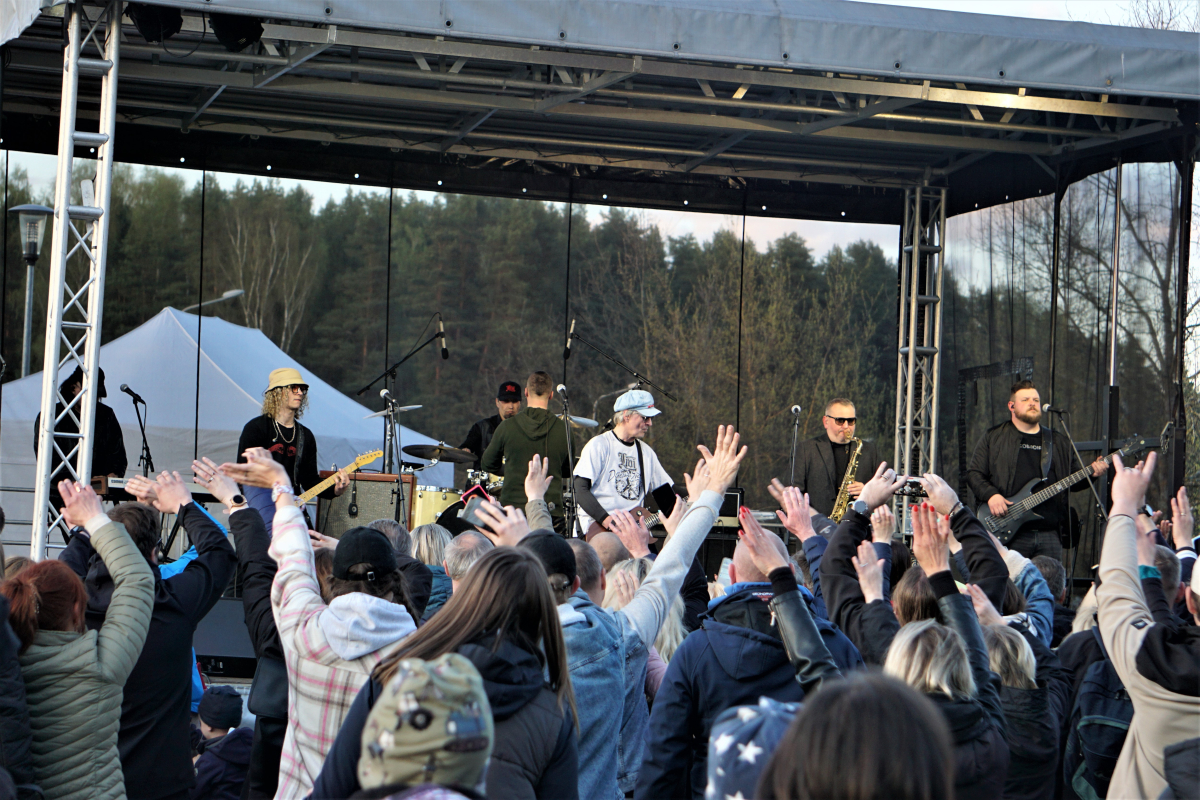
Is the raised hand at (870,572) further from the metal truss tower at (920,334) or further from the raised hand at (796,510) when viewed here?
the metal truss tower at (920,334)

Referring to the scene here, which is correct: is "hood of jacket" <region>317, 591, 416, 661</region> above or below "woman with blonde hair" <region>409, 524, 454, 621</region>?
above

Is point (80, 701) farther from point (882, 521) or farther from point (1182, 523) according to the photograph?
point (1182, 523)

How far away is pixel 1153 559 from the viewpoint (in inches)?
130

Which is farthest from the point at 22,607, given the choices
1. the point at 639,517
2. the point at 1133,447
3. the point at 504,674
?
the point at 1133,447

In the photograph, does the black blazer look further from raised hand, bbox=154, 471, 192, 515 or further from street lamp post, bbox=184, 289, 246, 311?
street lamp post, bbox=184, 289, 246, 311

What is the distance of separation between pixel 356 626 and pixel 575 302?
10.5 meters

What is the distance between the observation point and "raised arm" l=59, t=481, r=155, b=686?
3.11m

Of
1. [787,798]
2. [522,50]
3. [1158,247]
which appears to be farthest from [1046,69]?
[787,798]

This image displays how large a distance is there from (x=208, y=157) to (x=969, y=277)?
770 centimetres

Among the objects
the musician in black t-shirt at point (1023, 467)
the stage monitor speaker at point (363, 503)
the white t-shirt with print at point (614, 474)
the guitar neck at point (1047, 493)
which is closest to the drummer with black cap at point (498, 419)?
the stage monitor speaker at point (363, 503)

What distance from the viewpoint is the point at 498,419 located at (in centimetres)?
1040

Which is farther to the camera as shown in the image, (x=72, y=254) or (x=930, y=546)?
(x=72, y=254)

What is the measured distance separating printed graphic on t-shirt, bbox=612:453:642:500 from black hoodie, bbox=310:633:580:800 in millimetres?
4963

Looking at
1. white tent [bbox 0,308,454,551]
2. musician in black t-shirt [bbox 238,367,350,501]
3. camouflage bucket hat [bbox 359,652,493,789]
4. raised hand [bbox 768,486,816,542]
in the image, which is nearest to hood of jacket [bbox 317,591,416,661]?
camouflage bucket hat [bbox 359,652,493,789]
